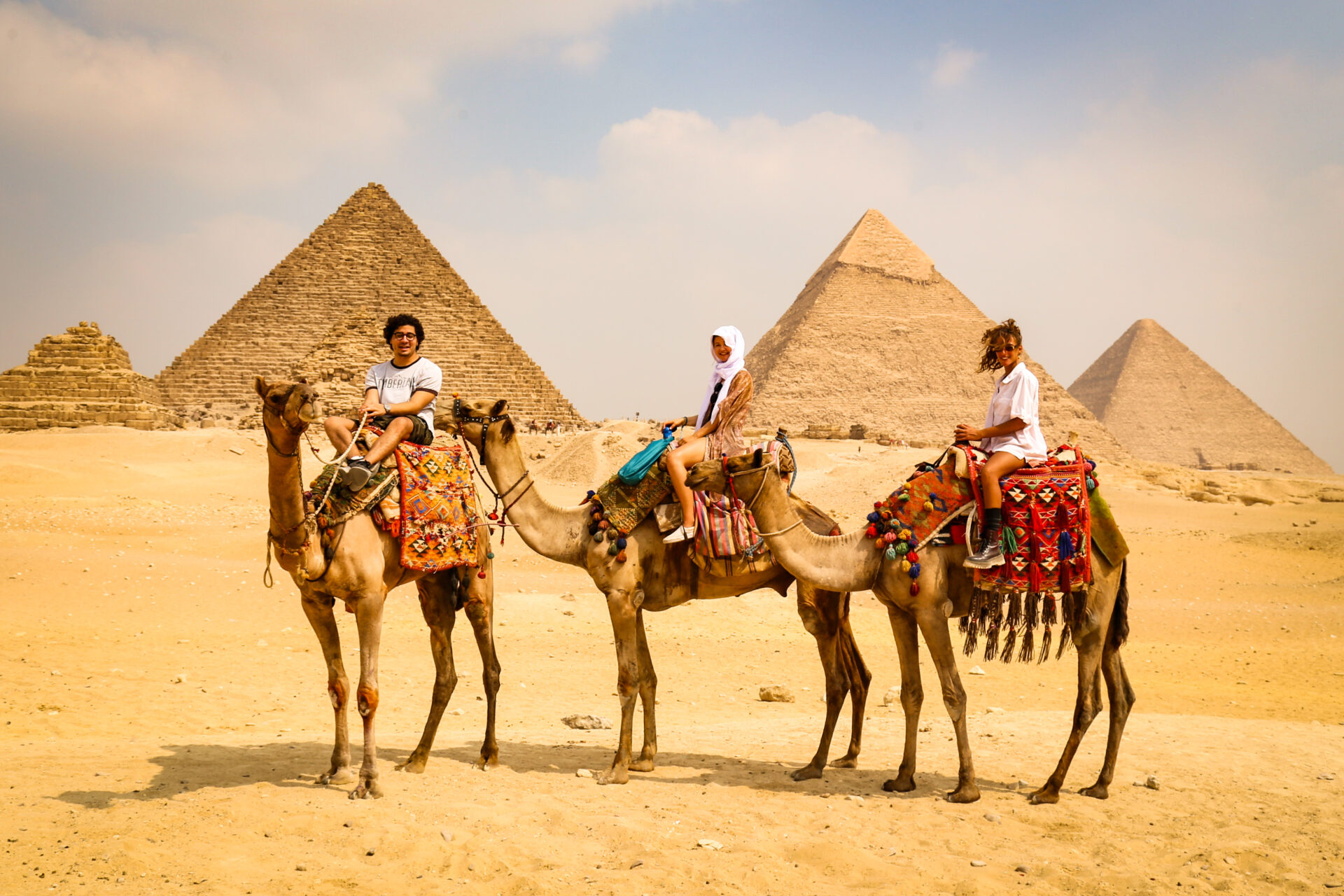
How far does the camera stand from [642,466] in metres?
4.55

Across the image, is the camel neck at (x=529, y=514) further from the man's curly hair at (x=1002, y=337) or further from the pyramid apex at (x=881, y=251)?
the pyramid apex at (x=881, y=251)

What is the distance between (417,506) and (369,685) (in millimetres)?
762

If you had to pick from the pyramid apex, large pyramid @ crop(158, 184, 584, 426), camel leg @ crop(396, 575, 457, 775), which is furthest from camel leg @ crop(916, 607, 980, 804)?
the pyramid apex

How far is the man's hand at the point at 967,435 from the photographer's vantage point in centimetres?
434

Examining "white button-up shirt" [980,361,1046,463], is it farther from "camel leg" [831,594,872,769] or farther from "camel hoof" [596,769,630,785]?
"camel hoof" [596,769,630,785]

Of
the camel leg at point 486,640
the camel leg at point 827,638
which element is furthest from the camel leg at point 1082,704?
the camel leg at point 486,640

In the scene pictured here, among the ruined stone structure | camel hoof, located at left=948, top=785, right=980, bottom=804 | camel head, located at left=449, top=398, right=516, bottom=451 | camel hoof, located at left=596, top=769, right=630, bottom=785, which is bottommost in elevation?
camel hoof, located at left=596, top=769, right=630, bottom=785

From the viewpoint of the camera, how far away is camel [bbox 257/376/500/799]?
386cm

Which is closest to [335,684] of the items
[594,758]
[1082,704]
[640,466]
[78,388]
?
[594,758]

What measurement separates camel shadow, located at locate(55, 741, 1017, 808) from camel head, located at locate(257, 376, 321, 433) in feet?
4.96

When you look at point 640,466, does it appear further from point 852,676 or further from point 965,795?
point 965,795

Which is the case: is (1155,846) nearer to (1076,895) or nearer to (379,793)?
(1076,895)

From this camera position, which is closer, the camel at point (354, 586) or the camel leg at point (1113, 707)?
the camel at point (354, 586)

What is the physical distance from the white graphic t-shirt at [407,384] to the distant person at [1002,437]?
88.8 inches
